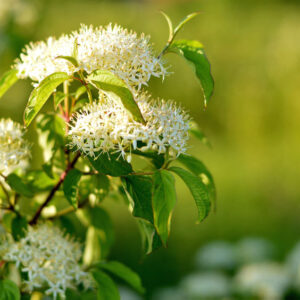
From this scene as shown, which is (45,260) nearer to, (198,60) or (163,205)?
(163,205)

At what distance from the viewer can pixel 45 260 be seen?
812 millimetres

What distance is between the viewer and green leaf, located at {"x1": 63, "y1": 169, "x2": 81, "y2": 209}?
74 centimetres

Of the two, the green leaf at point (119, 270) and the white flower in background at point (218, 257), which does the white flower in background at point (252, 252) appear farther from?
the green leaf at point (119, 270)

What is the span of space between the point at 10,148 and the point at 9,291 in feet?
0.78

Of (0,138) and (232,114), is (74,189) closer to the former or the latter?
(0,138)

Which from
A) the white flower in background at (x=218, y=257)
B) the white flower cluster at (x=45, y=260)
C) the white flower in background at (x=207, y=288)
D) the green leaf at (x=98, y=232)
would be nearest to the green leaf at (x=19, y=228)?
the white flower cluster at (x=45, y=260)

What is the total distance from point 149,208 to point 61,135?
0.23 meters

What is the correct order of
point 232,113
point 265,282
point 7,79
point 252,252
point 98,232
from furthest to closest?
point 232,113 → point 252,252 → point 265,282 → point 98,232 → point 7,79

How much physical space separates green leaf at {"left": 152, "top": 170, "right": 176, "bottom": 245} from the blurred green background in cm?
186

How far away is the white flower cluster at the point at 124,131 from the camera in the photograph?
631 millimetres

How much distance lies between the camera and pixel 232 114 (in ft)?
18.7

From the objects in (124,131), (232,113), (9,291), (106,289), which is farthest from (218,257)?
(232,113)

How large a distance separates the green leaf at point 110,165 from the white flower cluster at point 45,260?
9.4 inches

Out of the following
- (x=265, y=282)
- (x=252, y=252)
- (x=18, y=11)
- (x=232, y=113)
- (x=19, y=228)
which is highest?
(x=232, y=113)
